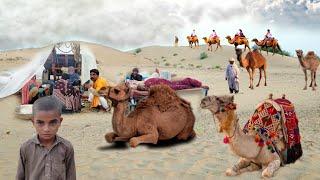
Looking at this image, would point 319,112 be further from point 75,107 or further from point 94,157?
point 75,107

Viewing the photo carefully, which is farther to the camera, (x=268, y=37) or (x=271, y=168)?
(x=268, y=37)

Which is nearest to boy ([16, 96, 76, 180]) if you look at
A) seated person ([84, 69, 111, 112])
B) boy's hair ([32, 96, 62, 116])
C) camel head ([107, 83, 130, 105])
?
boy's hair ([32, 96, 62, 116])

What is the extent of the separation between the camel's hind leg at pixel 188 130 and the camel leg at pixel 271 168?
73.0 inches

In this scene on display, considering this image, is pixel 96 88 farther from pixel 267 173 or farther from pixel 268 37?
pixel 267 173

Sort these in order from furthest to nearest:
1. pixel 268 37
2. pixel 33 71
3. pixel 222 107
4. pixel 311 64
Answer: pixel 33 71
pixel 268 37
pixel 311 64
pixel 222 107

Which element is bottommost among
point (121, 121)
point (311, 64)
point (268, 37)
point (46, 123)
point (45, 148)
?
point (121, 121)

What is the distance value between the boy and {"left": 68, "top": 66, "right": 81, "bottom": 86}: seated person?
587 centimetres

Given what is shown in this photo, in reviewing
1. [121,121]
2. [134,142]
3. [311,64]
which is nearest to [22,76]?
[121,121]

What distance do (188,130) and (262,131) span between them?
6.44 feet

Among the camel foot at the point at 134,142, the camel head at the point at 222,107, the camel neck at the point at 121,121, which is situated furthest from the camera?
the camel neck at the point at 121,121

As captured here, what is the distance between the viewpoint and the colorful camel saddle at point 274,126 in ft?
15.9

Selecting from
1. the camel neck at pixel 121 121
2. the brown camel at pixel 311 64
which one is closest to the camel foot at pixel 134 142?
the camel neck at pixel 121 121

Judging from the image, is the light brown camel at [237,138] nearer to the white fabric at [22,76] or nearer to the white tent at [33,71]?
the white tent at [33,71]

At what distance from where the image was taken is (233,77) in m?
8.04
